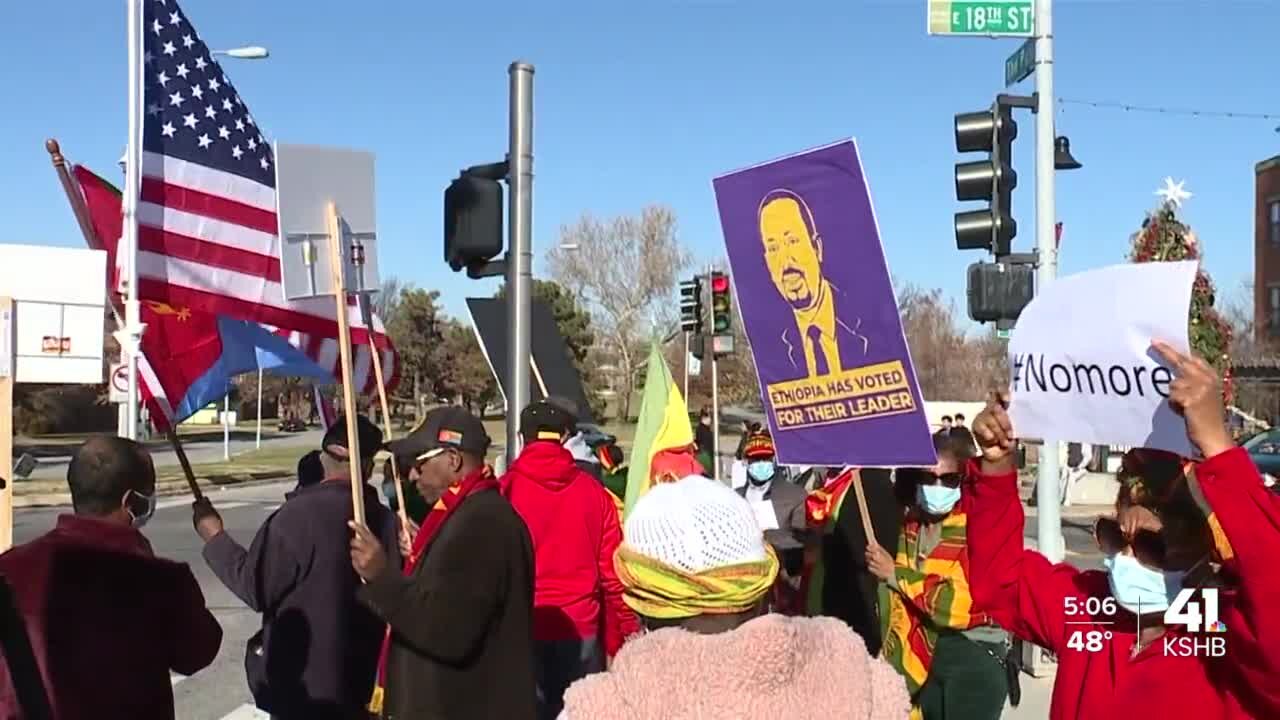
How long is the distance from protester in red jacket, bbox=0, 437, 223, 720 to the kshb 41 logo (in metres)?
2.64

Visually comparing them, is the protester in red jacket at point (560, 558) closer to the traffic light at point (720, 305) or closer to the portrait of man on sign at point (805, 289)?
the portrait of man on sign at point (805, 289)

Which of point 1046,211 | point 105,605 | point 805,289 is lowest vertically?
point 105,605

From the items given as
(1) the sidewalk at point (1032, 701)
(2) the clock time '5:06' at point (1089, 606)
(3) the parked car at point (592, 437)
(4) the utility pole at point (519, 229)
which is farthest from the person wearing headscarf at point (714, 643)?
(3) the parked car at point (592, 437)

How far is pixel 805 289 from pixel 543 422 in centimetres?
206

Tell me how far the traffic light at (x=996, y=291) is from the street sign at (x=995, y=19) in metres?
1.69

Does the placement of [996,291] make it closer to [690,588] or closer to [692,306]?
[690,588]

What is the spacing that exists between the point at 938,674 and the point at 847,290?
166cm

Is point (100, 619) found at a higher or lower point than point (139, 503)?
lower

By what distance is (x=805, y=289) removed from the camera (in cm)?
420

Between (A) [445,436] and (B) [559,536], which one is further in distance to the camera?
(B) [559,536]

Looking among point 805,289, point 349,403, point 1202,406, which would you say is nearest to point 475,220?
point 349,403

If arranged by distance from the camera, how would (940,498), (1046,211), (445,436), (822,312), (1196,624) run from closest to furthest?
(1196,624)
(822,312)
(445,436)
(940,498)
(1046,211)

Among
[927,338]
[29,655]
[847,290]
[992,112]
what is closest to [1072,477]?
[992,112]

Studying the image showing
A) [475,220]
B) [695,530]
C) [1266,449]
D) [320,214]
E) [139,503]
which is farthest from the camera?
[1266,449]
